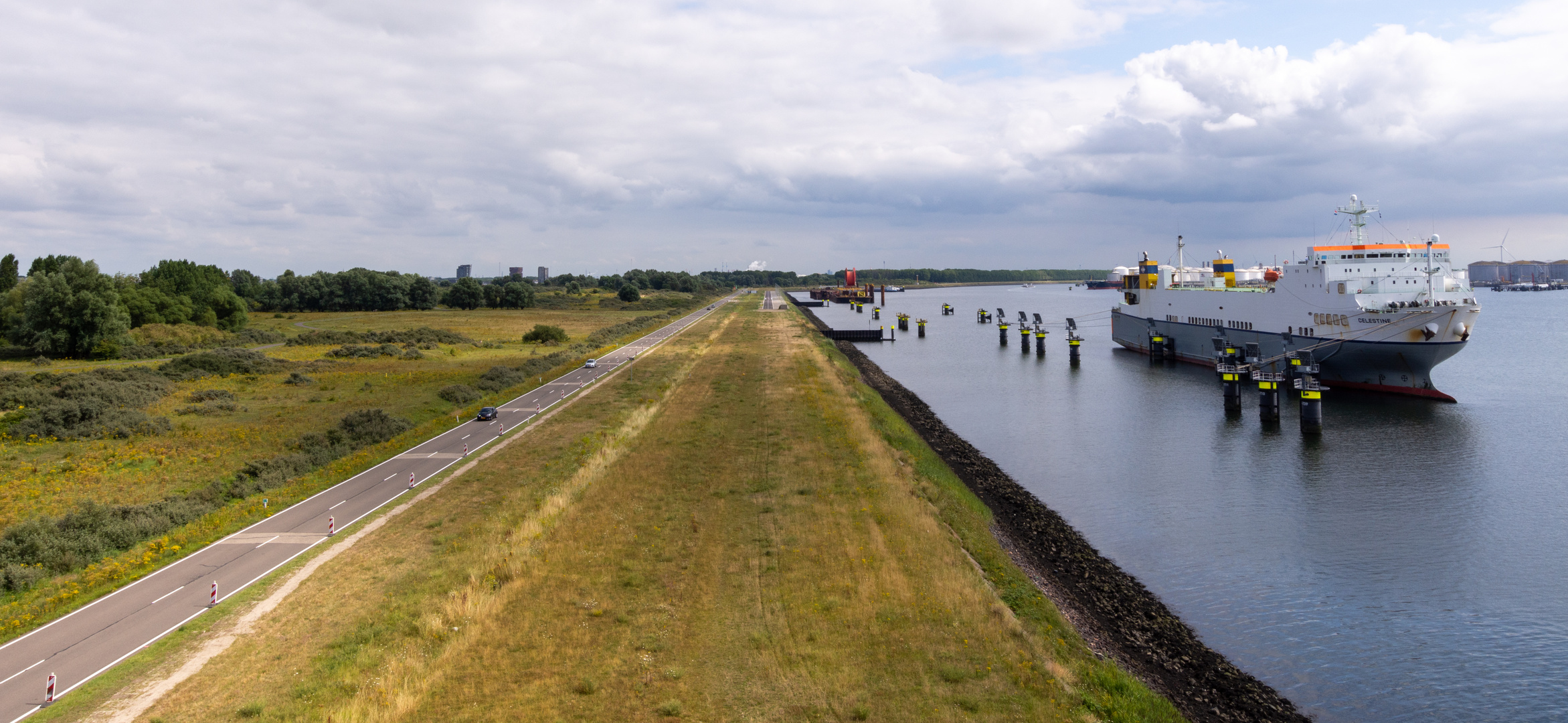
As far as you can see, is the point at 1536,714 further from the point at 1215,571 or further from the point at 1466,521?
the point at 1466,521

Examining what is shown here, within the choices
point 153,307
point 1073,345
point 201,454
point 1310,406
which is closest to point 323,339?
point 153,307

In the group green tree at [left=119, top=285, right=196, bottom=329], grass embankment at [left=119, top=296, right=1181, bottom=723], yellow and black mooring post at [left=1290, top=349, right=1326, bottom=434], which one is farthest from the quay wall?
green tree at [left=119, top=285, right=196, bottom=329]

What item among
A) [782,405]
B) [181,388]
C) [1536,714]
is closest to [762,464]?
[782,405]

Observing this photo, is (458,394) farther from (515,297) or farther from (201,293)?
(515,297)

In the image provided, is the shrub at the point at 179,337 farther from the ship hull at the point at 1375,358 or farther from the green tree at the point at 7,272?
the ship hull at the point at 1375,358

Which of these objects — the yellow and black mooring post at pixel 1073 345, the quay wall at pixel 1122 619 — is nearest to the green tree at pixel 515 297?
the yellow and black mooring post at pixel 1073 345

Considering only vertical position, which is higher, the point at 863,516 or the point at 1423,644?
the point at 863,516
